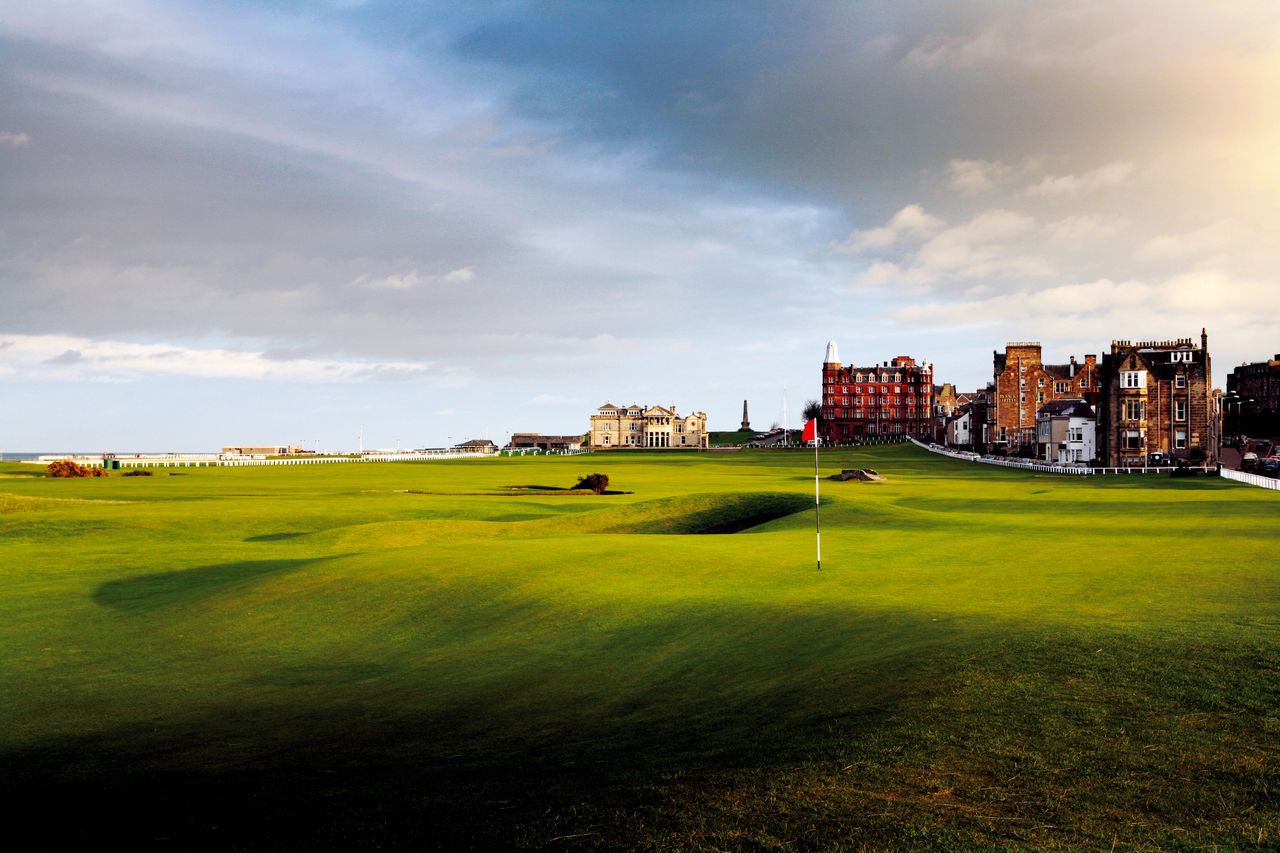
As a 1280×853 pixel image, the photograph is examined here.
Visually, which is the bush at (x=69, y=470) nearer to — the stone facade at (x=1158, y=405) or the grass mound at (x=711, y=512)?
the grass mound at (x=711, y=512)

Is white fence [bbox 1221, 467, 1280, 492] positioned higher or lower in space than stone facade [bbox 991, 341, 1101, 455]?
lower

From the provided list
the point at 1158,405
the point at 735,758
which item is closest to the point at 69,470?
the point at 735,758

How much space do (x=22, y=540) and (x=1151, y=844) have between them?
1961 inches

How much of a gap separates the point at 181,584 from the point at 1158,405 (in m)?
106

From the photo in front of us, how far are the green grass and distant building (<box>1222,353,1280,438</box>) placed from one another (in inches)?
6367

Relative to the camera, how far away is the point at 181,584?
3244 cm

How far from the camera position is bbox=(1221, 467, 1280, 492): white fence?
71.4 metres

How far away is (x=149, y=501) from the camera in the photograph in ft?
227

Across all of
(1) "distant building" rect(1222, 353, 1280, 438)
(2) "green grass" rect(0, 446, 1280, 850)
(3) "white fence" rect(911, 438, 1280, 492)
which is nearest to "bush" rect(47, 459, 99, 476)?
(2) "green grass" rect(0, 446, 1280, 850)

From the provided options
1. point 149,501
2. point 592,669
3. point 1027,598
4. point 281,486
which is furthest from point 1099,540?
point 281,486

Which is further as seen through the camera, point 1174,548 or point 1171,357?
point 1171,357

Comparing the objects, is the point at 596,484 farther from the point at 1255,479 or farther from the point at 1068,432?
the point at 1068,432

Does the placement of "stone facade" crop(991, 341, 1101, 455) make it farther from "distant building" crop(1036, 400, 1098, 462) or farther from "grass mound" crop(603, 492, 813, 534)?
"grass mound" crop(603, 492, 813, 534)

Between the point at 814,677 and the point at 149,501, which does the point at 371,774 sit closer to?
the point at 814,677
